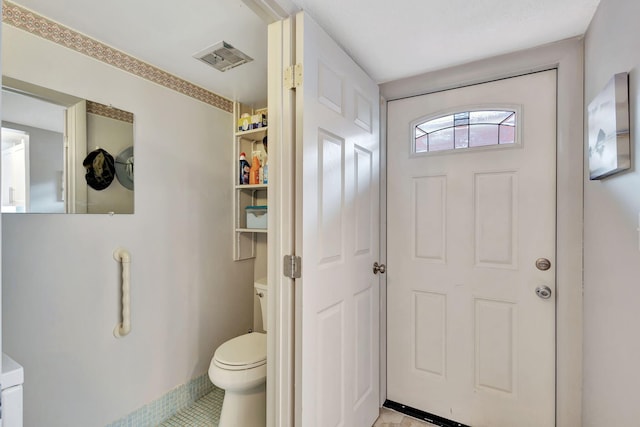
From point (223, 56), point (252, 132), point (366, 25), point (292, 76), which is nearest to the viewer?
point (292, 76)

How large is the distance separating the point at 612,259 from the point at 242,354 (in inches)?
68.7

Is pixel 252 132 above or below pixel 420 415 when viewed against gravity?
above

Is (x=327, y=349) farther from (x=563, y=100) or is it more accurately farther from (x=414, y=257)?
(x=563, y=100)

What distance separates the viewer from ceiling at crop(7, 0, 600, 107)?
1.33 metres

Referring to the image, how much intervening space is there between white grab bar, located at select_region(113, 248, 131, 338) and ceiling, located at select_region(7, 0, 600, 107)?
1.11 metres

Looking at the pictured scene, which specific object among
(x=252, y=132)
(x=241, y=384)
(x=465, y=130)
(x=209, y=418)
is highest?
(x=252, y=132)

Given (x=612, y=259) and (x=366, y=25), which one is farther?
(x=366, y=25)

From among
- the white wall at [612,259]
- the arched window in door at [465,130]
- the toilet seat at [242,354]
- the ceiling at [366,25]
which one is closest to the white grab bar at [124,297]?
the toilet seat at [242,354]

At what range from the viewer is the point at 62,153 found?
154cm

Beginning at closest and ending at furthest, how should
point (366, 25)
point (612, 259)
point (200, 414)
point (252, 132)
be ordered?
1. point (612, 259)
2. point (366, 25)
3. point (200, 414)
4. point (252, 132)

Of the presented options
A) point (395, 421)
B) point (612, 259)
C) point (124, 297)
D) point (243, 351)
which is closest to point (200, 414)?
point (243, 351)

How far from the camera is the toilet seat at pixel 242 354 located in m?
1.74

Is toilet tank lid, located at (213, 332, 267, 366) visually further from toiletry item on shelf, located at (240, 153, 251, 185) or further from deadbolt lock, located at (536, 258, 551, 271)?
deadbolt lock, located at (536, 258, 551, 271)

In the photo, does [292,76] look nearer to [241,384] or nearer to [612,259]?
[612,259]
